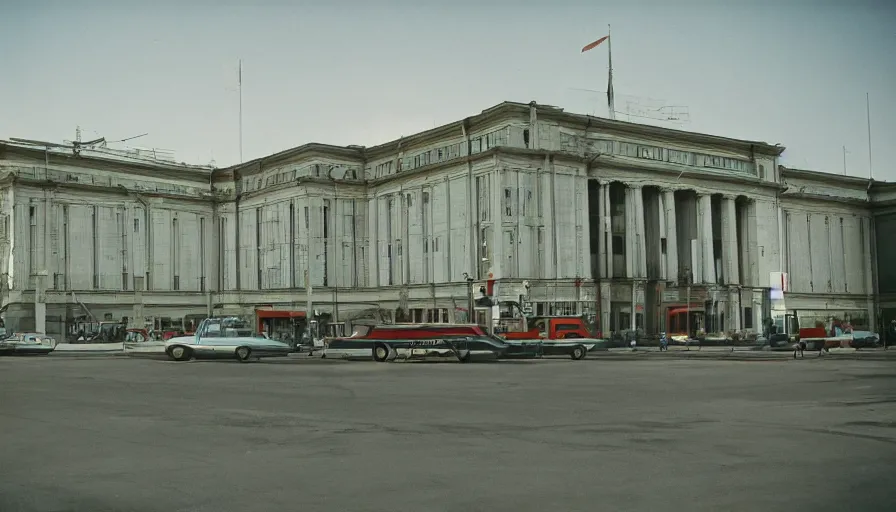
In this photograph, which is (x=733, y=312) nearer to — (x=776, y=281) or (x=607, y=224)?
(x=776, y=281)

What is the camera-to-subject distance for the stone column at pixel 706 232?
77375mm

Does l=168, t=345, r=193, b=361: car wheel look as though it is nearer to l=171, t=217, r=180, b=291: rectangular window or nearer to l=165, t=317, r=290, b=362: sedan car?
l=165, t=317, r=290, b=362: sedan car

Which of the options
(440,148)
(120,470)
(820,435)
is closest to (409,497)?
(120,470)

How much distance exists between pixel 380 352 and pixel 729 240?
45.5 meters

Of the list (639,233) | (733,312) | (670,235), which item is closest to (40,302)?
(639,233)

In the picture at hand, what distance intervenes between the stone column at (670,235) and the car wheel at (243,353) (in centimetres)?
4219

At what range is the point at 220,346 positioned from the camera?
43219mm

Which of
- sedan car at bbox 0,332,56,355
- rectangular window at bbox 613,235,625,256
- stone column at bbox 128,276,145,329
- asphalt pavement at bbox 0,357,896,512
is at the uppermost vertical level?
rectangular window at bbox 613,235,625,256

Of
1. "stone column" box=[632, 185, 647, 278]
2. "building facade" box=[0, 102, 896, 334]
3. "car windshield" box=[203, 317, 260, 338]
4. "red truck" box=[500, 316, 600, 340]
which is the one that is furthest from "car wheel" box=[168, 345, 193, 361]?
"stone column" box=[632, 185, 647, 278]

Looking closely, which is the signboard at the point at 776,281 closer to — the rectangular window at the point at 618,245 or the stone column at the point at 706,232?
the stone column at the point at 706,232

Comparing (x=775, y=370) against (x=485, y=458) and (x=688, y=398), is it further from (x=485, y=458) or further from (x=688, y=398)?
(x=485, y=458)

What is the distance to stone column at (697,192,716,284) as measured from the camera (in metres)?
77.4

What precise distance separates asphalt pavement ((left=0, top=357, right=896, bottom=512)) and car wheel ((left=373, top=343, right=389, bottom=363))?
19.1 m

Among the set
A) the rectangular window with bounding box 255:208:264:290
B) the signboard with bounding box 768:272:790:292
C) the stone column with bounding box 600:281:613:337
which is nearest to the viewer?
the stone column with bounding box 600:281:613:337
